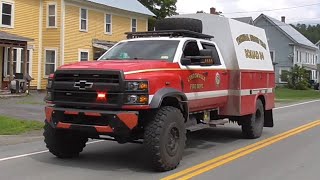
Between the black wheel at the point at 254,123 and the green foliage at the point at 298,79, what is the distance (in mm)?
46141

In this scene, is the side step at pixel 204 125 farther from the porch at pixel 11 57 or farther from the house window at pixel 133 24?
the house window at pixel 133 24

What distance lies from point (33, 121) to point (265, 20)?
61070 millimetres

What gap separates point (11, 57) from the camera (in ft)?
89.7

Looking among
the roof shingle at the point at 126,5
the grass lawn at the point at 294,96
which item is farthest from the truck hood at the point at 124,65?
the grass lawn at the point at 294,96

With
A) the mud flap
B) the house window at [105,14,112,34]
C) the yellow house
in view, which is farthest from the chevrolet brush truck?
the house window at [105,14,112,34]

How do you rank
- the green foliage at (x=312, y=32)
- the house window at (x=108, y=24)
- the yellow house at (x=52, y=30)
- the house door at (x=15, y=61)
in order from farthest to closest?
the green foliage at (x=312, y=32) < the house window at (x=108, y=24) < the yellow house at (x=52, y=30) < the house door at (x=15, y=61)

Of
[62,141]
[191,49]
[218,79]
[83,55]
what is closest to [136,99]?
[62,141]

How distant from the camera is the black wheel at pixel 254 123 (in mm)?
12656

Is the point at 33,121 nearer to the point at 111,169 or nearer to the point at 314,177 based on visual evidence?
the point at 111,169

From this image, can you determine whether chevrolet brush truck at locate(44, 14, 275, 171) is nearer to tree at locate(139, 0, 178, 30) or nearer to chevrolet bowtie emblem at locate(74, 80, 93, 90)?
chevrolet bowtie emblem at locate(74, 80, 93, 90)

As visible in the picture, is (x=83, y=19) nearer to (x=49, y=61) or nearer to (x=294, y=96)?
(x=49, y=61)

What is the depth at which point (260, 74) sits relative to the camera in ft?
43.8

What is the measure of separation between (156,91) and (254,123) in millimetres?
5281

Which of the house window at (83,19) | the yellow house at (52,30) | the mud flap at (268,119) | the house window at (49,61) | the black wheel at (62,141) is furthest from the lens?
the house window at (83,19)
